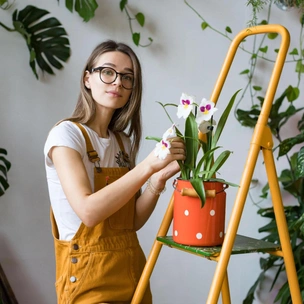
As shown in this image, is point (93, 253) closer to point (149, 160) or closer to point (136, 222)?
point (136, 222)

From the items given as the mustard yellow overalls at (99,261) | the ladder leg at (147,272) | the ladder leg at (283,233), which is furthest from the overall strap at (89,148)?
the ladder leg at (283,233)

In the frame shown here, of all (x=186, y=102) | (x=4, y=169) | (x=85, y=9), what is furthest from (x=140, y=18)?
(x=186, y=102)

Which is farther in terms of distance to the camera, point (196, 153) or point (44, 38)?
point (44, 38)

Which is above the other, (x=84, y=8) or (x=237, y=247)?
(x=84, y=8)

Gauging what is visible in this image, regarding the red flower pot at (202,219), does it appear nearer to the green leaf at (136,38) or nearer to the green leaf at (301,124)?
the green leaf at (136,38)

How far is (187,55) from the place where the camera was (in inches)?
97.5

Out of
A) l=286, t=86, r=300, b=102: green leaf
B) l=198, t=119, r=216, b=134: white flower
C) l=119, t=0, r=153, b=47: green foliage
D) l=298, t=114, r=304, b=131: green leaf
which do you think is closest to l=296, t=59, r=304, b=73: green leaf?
l=286, t=86, r=300, b=102: green leaf

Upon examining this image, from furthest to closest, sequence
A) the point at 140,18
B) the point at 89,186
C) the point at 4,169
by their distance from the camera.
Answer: the point at 140,18
the point at 4,169
the point at 89,186

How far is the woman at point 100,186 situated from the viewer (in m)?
1.40

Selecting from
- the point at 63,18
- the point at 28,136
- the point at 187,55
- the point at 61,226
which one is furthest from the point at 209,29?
the point at 61,226

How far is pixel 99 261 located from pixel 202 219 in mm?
354

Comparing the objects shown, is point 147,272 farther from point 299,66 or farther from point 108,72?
point 299,66

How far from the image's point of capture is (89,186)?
1434 mm

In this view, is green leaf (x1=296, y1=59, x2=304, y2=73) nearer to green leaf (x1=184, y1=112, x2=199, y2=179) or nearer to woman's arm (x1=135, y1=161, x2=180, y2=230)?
woman's arm (x1=135, y1=161, x2=180, y2=230)
